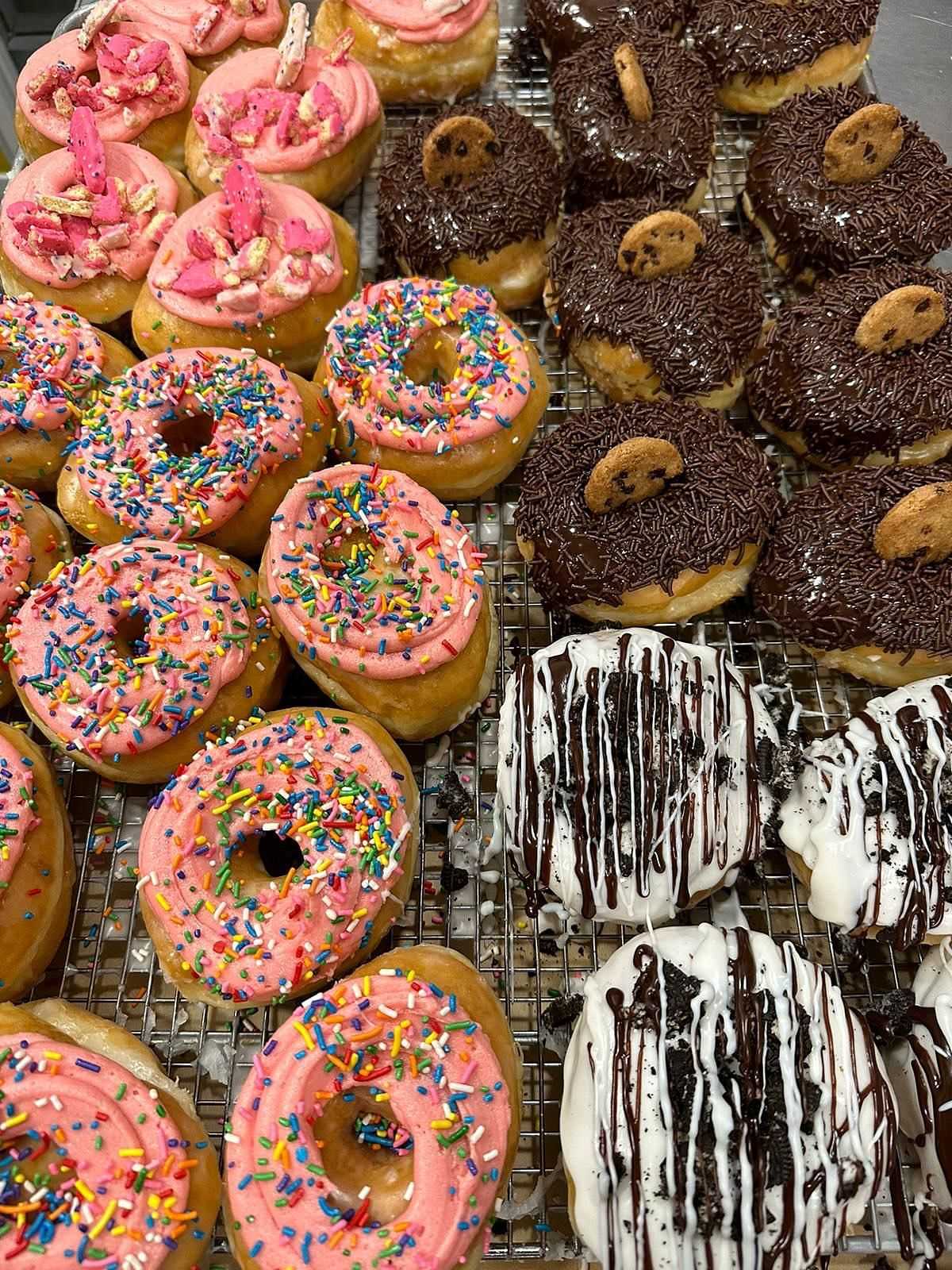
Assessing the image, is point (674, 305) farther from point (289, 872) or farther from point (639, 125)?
point (289, 872)

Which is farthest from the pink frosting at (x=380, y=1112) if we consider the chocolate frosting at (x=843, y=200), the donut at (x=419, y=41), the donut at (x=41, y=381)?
the donut at (x=419, y=41)

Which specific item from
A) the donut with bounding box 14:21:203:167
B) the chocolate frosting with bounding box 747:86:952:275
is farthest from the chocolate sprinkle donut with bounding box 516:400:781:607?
the donut with bounding box 14:21:203:167

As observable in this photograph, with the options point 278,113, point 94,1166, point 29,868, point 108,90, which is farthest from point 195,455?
point 94,1166

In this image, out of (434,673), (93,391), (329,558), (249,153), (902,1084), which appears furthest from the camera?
(249,153)

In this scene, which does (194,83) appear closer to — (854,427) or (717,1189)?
(854,427)

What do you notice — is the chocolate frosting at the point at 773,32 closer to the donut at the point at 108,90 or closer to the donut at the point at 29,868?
the donut at the point at 108,90

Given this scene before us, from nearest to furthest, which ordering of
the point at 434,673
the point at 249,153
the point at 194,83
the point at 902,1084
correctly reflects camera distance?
the point at 902,1084, the point at 434,673, the point at 249,153, the point at 194,83

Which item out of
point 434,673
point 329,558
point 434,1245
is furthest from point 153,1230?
point 329,558
